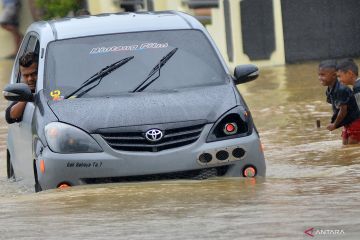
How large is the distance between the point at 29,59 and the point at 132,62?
1064mm

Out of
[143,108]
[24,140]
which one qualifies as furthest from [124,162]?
[24,140]

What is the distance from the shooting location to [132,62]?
11.7 metres

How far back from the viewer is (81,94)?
37.2 feet

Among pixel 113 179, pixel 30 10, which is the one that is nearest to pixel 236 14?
pixel 30 10

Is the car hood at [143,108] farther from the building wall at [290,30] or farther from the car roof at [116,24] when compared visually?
the building wall at [290,30]

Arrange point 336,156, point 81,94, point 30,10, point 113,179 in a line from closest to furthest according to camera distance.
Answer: point 113,179, point 81,94, point 336,156, point 30,10

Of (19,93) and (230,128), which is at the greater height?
(19,93)

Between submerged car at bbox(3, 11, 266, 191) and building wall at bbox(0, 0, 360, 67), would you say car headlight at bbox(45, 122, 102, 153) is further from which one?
building wall at bbox(0, 0, 360, 67)

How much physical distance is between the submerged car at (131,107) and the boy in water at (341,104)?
5.59 ft

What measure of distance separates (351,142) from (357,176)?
251 cm

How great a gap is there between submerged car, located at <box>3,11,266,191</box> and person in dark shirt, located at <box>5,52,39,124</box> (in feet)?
0.32

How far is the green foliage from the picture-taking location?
28.5m

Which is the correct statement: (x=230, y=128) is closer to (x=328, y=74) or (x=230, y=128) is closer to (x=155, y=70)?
(x=155, y=70)

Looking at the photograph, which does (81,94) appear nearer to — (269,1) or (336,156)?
(336,156)
